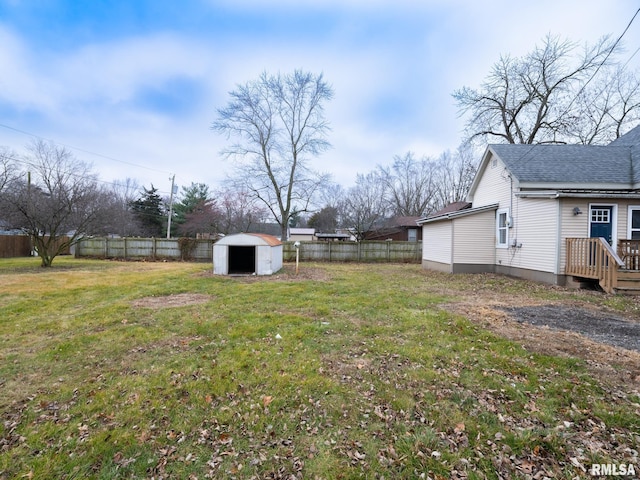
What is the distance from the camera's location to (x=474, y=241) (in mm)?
12688

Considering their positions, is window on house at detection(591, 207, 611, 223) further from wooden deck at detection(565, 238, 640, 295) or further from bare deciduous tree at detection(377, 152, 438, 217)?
bare deciduous tree at detection(377, 152, 438, 217)

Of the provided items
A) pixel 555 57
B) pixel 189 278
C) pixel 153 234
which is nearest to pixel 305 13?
pixel 189 278

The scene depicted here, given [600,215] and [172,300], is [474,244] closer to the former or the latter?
[600,215]

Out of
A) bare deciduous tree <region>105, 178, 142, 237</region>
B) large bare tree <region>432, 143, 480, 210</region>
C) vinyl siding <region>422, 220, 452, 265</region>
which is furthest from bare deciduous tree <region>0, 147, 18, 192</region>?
large bare tree <region>432, 143, 480, 210</region>

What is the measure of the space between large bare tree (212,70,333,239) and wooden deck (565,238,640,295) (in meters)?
18.0

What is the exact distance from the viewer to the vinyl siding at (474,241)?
12680mm

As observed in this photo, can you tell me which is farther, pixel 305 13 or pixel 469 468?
pixel 305 13

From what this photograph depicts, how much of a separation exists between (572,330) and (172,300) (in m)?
8.37

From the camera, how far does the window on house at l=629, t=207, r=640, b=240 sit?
31.0 ft

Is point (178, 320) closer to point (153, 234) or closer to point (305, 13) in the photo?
point (305, 13)

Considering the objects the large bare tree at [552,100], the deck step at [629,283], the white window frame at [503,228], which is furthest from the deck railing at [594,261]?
the large bare tree at [552,100]

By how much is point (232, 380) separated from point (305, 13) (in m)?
11.8

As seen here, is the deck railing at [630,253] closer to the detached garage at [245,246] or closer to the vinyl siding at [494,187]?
the vinyl siding at [494,187]

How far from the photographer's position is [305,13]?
10.2 m
